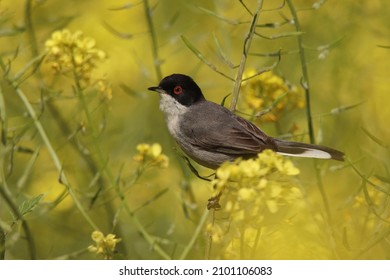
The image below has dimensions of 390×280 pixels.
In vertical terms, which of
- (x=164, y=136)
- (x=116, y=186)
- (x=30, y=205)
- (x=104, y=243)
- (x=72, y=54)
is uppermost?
(x=72, y=54)

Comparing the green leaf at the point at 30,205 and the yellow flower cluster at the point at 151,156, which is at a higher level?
the green leaf at the point at 30,205

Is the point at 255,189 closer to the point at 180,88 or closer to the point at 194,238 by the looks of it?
the point at 194,238

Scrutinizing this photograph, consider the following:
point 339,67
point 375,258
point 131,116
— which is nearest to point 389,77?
point 339,67

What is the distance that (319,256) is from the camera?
364 centimetres

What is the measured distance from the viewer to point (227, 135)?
163 inches

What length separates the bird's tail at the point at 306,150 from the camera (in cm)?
386

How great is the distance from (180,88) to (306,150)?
0.90 m

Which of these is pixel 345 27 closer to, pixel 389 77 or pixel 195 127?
pixel 389 77

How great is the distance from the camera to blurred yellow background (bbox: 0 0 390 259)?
371 cm

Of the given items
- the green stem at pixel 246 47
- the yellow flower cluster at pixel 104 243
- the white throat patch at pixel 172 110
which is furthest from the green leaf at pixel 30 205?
the white throat patch at pixel 172 110

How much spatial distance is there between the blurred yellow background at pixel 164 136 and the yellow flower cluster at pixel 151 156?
54mm

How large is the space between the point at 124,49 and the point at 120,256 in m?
3.89

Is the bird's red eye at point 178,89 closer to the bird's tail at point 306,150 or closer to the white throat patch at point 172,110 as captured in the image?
the white throat patch at point 172,110

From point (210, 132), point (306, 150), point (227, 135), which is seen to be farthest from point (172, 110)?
point (306, 150)
